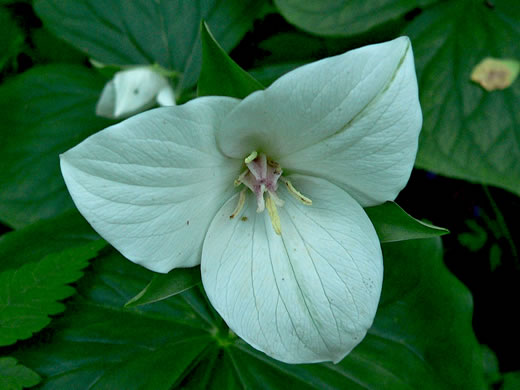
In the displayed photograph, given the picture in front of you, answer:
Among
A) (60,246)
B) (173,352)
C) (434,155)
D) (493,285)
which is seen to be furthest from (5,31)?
(493,285)

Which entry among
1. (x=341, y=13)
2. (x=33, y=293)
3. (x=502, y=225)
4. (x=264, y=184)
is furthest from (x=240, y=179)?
(x=502, y=225)

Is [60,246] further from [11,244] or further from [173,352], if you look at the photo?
[173,352]

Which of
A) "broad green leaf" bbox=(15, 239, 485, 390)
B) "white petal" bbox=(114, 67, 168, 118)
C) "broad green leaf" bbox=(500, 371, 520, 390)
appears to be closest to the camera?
"broad green leaf" bbox=(15, 239, 485, 390)

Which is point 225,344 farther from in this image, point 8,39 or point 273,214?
point 8,39

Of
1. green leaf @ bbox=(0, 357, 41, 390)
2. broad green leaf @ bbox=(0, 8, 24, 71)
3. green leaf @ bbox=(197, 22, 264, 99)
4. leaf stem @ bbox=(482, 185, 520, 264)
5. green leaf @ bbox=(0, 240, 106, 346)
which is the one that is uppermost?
green leaf @ bbox=(197, 22, 264, 99)

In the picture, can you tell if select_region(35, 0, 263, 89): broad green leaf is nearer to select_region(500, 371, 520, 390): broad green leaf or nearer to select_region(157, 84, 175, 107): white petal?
select_region(157, 84, 175, 107): white petal

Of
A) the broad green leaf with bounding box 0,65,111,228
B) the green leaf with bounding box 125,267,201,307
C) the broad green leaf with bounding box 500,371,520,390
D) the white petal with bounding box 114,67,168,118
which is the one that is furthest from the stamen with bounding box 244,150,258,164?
the broad green leaf with bounding box 500,371,520,390
